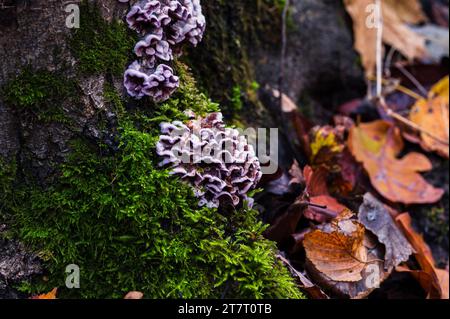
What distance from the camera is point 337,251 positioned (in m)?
2.51

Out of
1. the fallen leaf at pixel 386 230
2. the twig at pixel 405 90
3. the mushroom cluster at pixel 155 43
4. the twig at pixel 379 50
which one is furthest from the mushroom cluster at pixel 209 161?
the twig at pixel 405 90

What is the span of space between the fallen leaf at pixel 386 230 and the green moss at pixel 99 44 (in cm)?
155

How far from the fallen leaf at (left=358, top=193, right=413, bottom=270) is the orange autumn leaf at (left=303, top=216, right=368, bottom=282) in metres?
Answer: 0.20

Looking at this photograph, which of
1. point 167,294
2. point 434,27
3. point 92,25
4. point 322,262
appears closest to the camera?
point 167,294

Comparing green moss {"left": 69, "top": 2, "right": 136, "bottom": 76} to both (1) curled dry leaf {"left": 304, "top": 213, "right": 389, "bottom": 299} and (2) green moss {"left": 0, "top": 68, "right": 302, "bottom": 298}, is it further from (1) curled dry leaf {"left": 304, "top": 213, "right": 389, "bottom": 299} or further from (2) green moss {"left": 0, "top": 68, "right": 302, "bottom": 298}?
(1) curled dry leaf {"left": 304, "top": 213, "right": 389, "bottom": 299}

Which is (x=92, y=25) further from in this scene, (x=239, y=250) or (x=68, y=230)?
(x=239, y=250)

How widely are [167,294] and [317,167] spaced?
1.39 m

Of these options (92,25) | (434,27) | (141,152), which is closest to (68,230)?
(141,152)

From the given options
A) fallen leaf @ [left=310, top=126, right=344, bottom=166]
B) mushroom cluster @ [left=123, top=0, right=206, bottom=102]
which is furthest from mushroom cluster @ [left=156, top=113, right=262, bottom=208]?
fallen leaf @ [left=310, top=126, right=344, bottom=166]

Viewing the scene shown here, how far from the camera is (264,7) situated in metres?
3.43

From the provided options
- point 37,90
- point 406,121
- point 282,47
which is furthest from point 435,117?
point 37,90

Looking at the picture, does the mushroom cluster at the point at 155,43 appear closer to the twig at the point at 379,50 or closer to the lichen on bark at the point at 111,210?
the lichen on bark at the point at 111,210

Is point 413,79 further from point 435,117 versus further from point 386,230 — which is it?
point 386,230

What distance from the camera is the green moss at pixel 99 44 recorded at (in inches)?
89.1
